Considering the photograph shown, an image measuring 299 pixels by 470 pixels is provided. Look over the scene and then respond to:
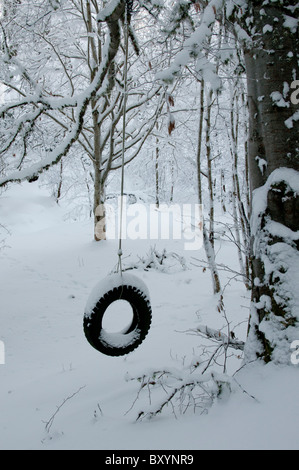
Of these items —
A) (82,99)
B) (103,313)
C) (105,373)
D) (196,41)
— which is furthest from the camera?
(82,99)

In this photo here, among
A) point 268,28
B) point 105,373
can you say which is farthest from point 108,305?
point 268,28

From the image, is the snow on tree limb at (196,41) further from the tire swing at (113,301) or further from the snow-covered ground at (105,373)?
the snow-covered ground at (105,373)

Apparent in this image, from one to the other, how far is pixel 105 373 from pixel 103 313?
1.62 m

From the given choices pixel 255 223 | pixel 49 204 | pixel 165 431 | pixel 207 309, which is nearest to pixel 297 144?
pixel 255 223

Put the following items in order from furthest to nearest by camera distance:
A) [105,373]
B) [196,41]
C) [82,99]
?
[82,99]
[105,373]
[196,41]

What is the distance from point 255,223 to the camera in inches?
95.7

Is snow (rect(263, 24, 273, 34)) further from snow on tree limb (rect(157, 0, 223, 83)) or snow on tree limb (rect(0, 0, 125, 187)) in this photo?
snow on tree limb (rect(0, 0, 125, 187))

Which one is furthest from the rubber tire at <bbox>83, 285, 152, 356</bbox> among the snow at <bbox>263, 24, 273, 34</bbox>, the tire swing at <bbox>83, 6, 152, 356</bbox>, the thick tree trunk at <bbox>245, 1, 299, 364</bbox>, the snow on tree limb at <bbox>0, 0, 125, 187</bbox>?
the snow on tree limb at <bbox>0, 0, 125, 187</bbox>

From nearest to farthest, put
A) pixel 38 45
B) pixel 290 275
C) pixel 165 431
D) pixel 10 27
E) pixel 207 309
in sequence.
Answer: pixel 165 431
pixel 290 275
pixel 207 309
pixel 10 27
pixel 38 45

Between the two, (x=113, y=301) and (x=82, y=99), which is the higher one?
(x=82, y=99)

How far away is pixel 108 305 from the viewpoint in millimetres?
2320

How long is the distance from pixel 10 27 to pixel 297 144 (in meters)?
8.97

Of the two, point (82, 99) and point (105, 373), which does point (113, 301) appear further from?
point (82, 99)
